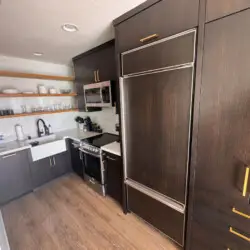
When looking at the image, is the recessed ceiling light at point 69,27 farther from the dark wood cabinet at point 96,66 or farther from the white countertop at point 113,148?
A: the white countertop at point 113,148

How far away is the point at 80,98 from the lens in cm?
285

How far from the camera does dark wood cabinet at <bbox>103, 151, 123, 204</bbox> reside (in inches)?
75.6

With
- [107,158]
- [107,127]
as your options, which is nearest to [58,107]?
[107,127]

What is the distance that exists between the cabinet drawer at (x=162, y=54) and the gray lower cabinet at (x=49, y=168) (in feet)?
6.96

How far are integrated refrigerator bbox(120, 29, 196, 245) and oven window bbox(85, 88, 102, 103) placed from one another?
2.42ft

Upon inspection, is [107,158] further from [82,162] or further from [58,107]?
[58,107]

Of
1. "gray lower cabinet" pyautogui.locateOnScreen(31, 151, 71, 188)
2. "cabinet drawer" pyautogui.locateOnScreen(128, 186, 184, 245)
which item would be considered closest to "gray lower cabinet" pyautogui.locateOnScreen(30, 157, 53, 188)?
"gray lower cabinet" pyautogui.locateOnScreen(31, 151, 71, 188)

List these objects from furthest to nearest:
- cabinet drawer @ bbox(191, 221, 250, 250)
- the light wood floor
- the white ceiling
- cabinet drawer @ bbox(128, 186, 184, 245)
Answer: the light wood floor < cabinet drawer @ bbox(128, 186, 184, 245) < the white ceiling < cabinet drawer @ bbox(191, 221, 250, 250)

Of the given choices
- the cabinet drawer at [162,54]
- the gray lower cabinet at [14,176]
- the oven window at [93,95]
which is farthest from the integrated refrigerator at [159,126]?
the gray lower cabinet at [14,176]

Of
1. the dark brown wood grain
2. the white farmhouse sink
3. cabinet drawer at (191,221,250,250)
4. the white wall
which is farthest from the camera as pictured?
the white wall

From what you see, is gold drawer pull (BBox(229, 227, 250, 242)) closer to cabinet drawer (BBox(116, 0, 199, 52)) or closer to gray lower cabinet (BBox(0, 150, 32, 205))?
cabinet drawer (BBox(116, 0, 199, 52))

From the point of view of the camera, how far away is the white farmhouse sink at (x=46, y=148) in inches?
94.9

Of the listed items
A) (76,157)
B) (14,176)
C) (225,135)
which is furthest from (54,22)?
(14,176)

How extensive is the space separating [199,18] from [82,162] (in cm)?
247
